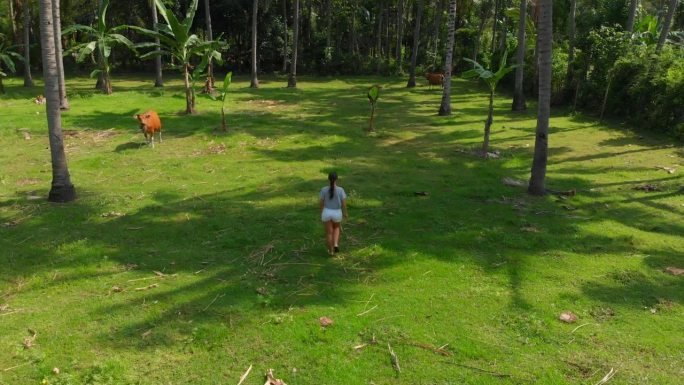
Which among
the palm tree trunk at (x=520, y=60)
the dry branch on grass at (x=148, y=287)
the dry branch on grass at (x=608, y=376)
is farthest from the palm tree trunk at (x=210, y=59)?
the dry branch on grass at (x=608, y=376)

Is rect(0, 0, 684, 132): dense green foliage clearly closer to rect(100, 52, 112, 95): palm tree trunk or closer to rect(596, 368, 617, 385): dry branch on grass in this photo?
rect(100, 52, 112, 95): palm tree trunk

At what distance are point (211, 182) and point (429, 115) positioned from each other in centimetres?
1321

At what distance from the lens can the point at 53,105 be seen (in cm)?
1099

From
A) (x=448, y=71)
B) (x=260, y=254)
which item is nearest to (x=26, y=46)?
(x=448, y=71)

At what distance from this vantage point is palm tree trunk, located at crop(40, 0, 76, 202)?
10859mm

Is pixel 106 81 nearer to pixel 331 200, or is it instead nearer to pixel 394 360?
pixel 331 200

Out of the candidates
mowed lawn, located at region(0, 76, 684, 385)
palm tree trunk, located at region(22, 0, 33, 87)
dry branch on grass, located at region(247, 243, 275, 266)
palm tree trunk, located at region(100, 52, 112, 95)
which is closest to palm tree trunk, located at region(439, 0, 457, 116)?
mowed lawn, located at region(0, 76, 684, 385)

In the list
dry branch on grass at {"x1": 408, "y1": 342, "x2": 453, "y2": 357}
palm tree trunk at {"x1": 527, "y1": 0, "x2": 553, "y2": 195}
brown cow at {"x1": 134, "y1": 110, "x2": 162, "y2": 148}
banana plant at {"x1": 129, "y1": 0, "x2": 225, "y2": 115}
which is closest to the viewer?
dry branch on grass at {"x1": 408, "y1": 342, "x2": 453, "y2": 357}

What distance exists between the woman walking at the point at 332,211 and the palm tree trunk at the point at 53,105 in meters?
6.20

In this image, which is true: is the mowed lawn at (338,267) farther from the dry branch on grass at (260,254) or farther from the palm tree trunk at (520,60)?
the palm tree trunk at (520,60)

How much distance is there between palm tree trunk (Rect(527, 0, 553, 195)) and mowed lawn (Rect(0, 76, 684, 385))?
604 millimetres

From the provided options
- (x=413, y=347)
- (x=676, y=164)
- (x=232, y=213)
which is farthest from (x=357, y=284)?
(x=676, y=164)

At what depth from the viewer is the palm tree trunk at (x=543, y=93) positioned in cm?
1169

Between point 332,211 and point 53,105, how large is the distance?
6.58 meters
